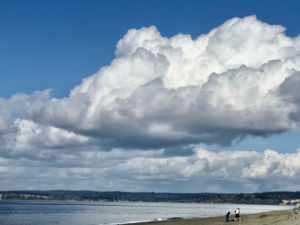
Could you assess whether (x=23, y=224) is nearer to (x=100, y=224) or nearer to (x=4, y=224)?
(x=4, y=224)

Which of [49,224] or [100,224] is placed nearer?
[100,224]

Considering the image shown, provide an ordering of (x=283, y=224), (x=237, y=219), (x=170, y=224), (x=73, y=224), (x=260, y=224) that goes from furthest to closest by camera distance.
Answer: (x=73, y=224) → (x=170, y=224) → (x=237, y=219) → (x=260, y=224) → (x=283, y=224)

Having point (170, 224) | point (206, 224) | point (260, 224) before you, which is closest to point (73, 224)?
point (170, 224)

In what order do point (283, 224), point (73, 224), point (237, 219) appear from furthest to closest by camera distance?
point (73, 224), point (237, 219), point (283, 224)

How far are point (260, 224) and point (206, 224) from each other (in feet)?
84.8

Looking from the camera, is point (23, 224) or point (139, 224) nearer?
point (139, 224)

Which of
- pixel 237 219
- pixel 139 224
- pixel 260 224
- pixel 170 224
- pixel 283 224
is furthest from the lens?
pixel 139 224

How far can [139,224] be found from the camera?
11912 cm

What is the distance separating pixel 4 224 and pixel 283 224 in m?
100

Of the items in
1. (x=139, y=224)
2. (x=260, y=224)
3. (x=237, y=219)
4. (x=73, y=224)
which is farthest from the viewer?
(x=73, y=224)

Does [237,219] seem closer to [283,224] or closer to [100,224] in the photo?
[283,224]

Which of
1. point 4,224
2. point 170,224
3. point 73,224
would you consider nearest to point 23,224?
point 4,224

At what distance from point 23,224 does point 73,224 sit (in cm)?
1698

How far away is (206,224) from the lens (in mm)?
95000
